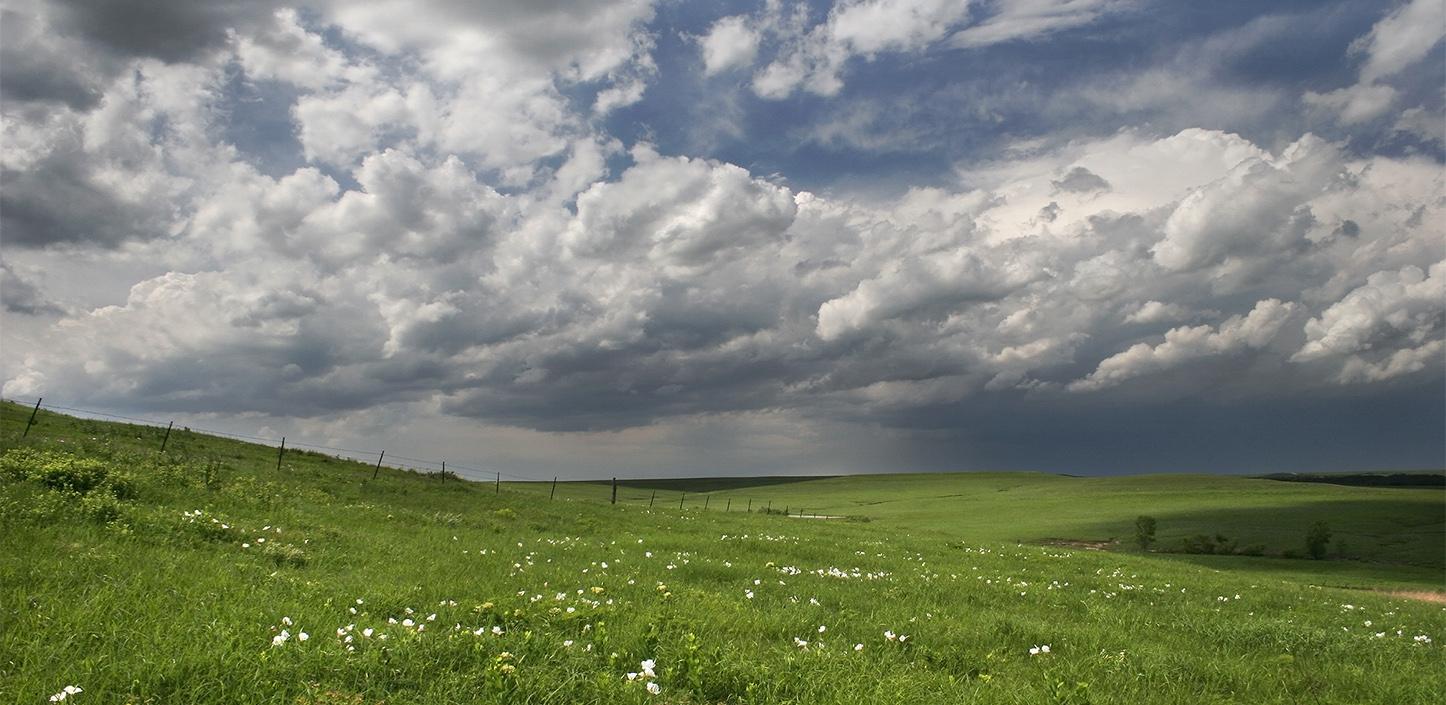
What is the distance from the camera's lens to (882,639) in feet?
33.8

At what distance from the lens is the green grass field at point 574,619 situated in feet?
21.8

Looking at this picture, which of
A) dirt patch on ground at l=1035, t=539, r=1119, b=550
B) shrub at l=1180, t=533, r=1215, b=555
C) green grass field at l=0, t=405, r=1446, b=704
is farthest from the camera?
dirt patch on ground at l=1035, t=539, r=1119, b=550

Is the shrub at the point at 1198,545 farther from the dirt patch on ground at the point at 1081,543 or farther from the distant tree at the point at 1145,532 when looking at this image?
the dirt patch on ground at the point at 1081,543

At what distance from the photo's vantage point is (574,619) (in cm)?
902

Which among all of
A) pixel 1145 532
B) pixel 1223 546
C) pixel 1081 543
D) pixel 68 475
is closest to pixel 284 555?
pixel 68 475

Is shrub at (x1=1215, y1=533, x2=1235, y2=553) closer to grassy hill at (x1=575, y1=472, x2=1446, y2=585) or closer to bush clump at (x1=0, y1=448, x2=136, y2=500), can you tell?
grassy hill at (x1=575, y1=472, x2=1446, y2=585)

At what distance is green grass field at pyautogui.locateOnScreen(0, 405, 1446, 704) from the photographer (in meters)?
6.66

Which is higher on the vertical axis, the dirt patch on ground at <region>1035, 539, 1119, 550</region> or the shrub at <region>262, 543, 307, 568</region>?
the shrub at <region>262, 543, 307, 568</region>

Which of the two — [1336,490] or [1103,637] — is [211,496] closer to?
[1103,637]

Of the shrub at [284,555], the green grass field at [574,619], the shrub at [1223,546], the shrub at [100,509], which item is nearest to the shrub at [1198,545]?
the shrub at [1223,546]

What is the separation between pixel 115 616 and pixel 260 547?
6009mm

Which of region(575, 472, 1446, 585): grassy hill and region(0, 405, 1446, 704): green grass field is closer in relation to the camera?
region(0, 405, 1446, 704): green grass field

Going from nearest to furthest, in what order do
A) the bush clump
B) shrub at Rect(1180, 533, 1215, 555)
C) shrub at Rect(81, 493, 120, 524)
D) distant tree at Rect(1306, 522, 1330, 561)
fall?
shrub at Rect(81, 493, 120, 524) → the bush clump → distant tree at Rect(1306, 522, 1330, 561) → shrub at Rect(1180, 533, 1215, 555)

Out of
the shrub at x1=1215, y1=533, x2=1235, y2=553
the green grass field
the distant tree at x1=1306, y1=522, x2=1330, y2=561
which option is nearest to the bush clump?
the green grass field
